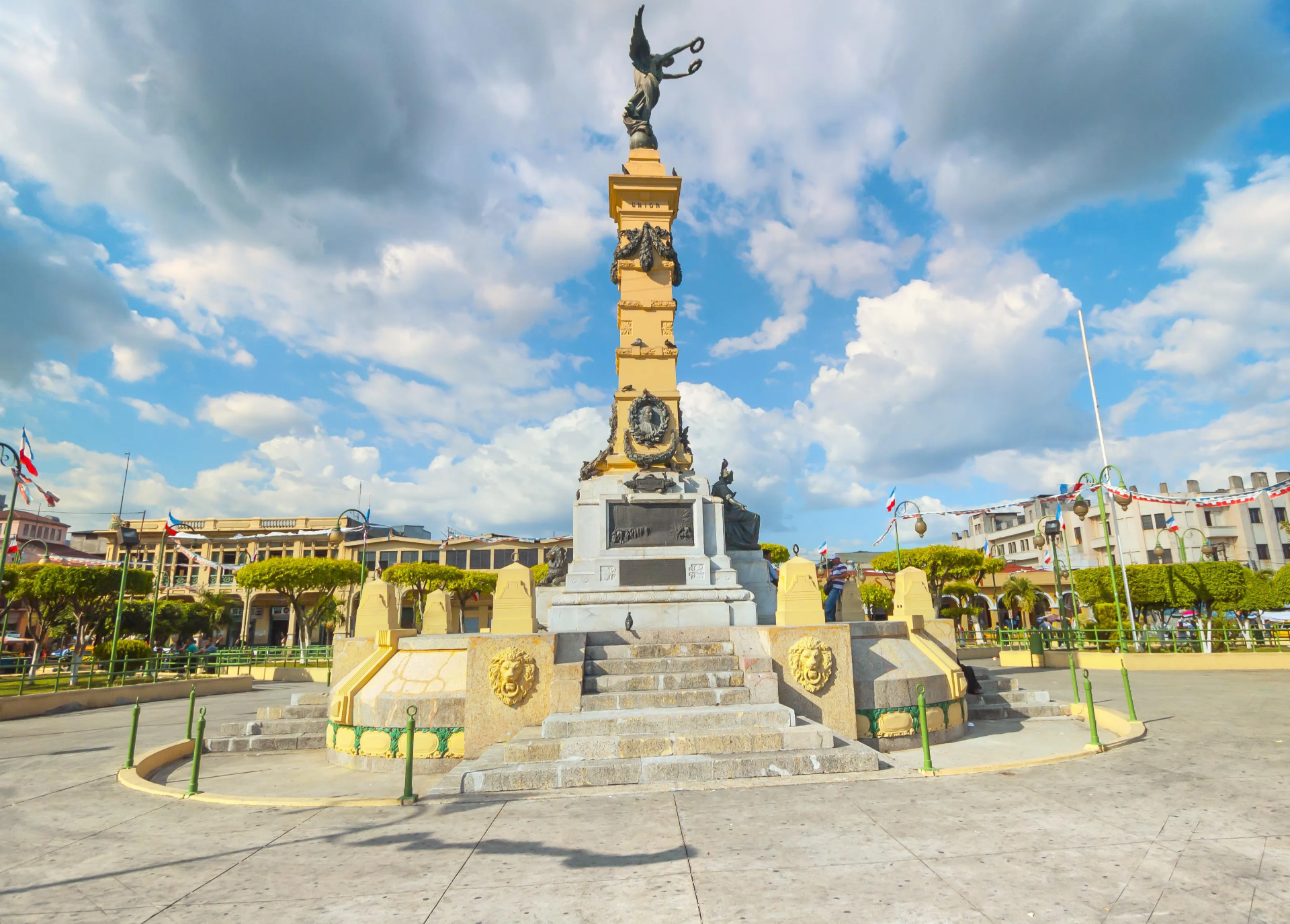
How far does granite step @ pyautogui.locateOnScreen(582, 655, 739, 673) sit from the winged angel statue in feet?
54.7

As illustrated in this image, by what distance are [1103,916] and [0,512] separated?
8786 centimetres

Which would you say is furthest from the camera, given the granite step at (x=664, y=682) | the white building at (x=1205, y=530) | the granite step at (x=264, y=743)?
the white building at (x=1205, y=530)

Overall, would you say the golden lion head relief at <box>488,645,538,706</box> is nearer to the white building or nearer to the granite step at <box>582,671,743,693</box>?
the granite step at <box>582,671,743,693</box>

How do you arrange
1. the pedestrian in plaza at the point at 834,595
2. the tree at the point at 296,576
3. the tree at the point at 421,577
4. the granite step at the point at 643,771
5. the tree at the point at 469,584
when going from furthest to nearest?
the tree at the point at 469,584 < the tree at the point at 421,577 < the tree at the point at 296,576 < the pedestrian in plaza at the point at 834,595 < the granite step at the point at 643,771

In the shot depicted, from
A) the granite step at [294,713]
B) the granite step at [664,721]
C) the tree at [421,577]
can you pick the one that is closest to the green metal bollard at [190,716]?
the granite step at [294,713]

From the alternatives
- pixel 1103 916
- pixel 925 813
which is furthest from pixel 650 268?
pixel 1103 916

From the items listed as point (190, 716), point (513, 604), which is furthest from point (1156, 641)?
point (190, 716)

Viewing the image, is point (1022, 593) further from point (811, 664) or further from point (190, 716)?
point (190, 716)

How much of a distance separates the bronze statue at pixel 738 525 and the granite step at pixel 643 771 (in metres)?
8.86

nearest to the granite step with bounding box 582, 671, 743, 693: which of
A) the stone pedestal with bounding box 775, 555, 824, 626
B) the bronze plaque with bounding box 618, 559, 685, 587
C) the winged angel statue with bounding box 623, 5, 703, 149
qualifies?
the stone pedestal with bounding box 775, 555, 824, 626

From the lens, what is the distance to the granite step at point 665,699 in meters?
10.9

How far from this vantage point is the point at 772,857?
6.07 meters

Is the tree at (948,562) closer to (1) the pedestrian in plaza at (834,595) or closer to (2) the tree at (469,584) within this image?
(2) the tree at (469,584)

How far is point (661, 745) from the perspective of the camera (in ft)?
30.8
